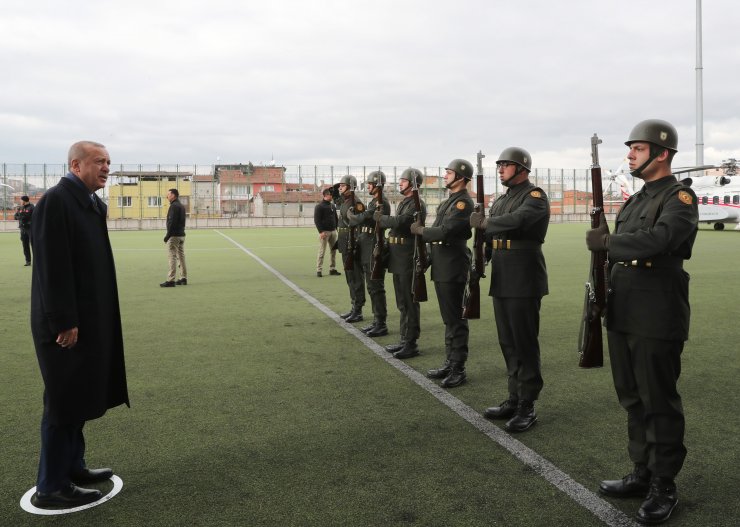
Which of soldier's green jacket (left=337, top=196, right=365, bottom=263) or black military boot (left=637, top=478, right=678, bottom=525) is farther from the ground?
soldier's green jacket (left=337, top=196, right=365, bottom=263)

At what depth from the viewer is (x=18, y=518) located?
3.26 metres

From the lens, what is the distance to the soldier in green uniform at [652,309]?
321cm

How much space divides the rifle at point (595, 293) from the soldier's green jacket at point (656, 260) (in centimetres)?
12

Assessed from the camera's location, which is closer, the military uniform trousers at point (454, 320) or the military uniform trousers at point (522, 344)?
the military uniform trousers at point (522, 344)

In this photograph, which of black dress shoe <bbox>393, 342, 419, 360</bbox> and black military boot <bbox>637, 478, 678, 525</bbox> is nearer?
black military boot <bbox>637, 478, 678, 525</bbox>

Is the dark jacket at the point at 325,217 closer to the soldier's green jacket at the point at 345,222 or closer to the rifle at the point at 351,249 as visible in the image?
the soldier's green jacket at the point at 345,222

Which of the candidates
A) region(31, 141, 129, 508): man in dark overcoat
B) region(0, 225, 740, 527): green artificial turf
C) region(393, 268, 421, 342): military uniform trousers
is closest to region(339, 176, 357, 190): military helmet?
region(0, 225, 740, 527): green artificial turf

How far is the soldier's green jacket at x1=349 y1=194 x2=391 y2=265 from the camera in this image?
800 centimetres

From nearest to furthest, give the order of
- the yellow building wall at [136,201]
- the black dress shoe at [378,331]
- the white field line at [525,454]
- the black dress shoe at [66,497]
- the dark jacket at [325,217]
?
the white field line at [525,454]
the black dress shoe at [66,497]
the black dress shoe at [378,331]
the dark jacket at [325,217]
the yellow building wall at [136,201]

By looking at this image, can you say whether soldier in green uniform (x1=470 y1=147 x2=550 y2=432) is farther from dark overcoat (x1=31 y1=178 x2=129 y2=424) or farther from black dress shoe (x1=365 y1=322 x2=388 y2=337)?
black dress shoe (x1=365 y1=322 x2=388 y2=337)

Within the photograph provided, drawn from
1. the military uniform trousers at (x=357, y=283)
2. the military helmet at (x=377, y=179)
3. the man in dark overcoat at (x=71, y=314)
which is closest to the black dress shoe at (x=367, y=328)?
the military uniform trousers at (x=357, y=283)

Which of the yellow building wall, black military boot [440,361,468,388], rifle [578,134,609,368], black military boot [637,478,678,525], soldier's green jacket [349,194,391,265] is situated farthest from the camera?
the yellow building wall

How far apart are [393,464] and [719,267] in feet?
44.7

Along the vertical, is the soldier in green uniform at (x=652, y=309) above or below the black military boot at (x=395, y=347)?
above
